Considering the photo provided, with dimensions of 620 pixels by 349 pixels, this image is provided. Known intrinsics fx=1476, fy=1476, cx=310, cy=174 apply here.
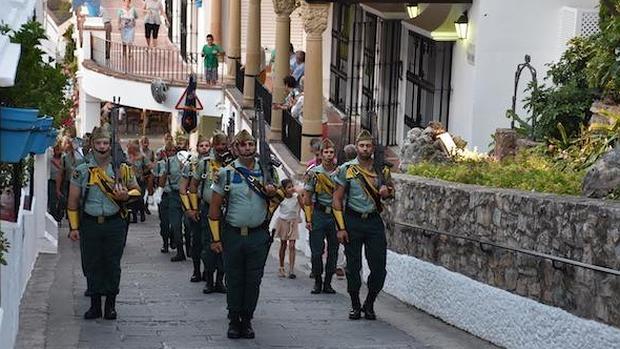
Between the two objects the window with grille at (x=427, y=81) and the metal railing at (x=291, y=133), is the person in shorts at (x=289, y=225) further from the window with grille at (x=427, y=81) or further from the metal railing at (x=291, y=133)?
the metal railing at (x=291, y=133)

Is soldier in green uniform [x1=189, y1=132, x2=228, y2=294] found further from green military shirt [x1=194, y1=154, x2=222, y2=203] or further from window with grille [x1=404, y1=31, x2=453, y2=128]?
window with grille [x1=404, y1=31, x2=453, y2=128]

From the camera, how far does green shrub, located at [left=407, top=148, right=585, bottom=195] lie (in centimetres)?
1244

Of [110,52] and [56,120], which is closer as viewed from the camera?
[56,120]

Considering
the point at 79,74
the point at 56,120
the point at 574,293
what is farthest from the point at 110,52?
the point at 574,293

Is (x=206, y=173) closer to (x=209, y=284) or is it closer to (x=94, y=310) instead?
(x=209, y=284)

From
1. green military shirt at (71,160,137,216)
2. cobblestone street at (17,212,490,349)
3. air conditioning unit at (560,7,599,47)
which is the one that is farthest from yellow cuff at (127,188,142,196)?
air conditioning unit at (560,7,599,47)

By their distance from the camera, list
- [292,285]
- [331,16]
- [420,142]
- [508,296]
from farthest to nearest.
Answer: [331,16] → [420,142] → [292,285] → [508,296]

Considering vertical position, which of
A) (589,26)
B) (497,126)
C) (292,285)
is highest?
(589,26)

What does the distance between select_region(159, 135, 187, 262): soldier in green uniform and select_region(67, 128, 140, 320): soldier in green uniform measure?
16.5 feet

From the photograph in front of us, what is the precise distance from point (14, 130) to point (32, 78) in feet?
4.24

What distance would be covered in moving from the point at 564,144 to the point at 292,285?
339 centimetres

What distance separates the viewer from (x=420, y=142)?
1722 cm

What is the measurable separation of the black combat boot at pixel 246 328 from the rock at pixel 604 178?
9.54 ft

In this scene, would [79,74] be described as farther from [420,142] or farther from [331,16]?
[420,142]
